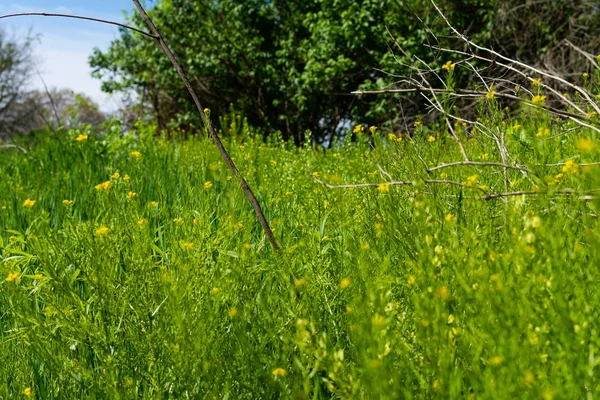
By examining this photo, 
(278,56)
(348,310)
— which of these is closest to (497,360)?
(348,310)

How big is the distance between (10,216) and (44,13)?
7.31 ft

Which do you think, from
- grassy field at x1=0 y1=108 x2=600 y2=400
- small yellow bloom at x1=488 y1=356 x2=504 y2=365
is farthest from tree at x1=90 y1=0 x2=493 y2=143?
small yellow bloom at x1=488 y1=356 x2=504 y2=365

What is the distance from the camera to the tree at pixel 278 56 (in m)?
11.0

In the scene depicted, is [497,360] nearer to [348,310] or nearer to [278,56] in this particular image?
[348,310]

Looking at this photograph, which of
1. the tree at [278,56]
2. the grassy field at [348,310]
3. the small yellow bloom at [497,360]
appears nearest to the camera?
the small yellow bloom at [497,360]

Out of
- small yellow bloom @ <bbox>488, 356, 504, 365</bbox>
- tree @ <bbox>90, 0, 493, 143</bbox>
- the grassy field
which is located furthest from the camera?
tree @ <bbox>90, 0, 493, 143</bbox>

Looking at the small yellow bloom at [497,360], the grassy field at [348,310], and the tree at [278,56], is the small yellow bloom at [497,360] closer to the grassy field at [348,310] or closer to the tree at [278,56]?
the grassy field at [348,310]

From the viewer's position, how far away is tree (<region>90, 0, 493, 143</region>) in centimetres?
1095

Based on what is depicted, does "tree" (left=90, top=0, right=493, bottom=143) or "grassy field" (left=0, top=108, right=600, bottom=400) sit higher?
"tree" (left=90, top=0, right=493, bottom=143)

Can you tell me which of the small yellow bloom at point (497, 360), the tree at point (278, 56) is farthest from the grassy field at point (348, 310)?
the tree at point (278, 56)

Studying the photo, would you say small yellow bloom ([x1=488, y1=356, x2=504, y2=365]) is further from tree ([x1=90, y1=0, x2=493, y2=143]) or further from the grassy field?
tree ([x1=90, y1=0, x2=493, y2=143])

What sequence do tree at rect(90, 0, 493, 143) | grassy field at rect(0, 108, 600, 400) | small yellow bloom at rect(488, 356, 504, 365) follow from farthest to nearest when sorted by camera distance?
tree at rect(90, 0, 493, 143), grassy field at rect(0, 108, 600, 400), small yellow bloom at rect(488, 356, 504, 365)

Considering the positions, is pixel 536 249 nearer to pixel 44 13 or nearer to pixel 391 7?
pixel 44 13

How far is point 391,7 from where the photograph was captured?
1100 cm
